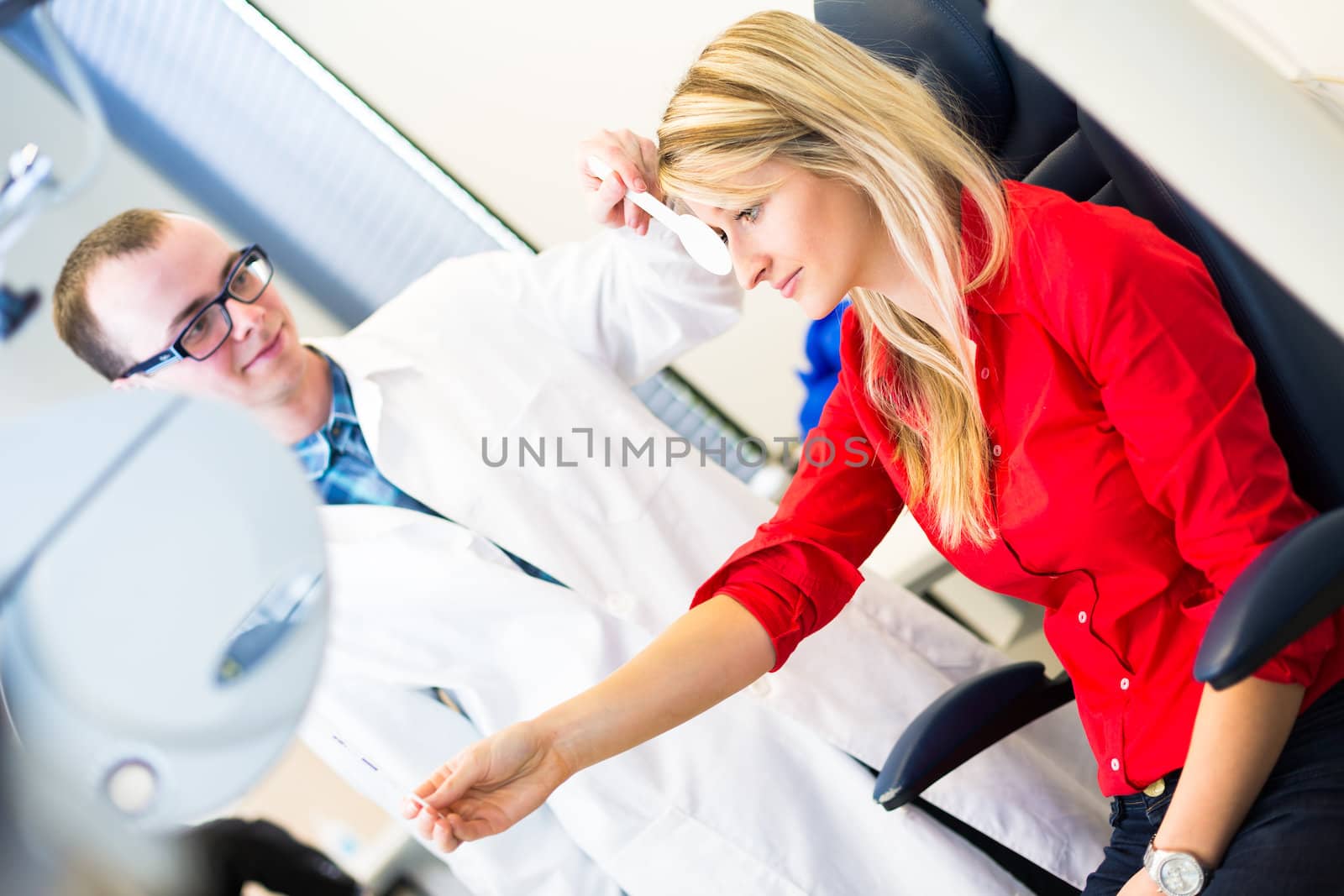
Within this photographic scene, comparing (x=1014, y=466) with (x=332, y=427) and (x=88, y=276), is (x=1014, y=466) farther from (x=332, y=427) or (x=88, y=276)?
(x=332, y=427)

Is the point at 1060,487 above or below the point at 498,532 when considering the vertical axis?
→ above

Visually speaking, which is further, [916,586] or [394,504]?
[916,586]

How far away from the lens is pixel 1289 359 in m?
0.88

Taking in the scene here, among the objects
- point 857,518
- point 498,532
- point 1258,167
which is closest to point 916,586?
point 857,518

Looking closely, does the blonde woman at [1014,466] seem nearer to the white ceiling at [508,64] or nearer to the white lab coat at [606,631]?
the white lab coat at [606,631]

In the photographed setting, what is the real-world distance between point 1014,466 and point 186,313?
719 millimetres

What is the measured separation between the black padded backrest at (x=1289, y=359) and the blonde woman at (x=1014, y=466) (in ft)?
0.15

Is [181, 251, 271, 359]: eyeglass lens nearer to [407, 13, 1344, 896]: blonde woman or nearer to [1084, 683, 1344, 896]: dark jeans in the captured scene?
[407, 13, 1344, 896]: blonde woman

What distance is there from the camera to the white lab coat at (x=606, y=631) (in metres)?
1.20

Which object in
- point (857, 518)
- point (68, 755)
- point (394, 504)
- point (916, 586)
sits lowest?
point (394, 504)

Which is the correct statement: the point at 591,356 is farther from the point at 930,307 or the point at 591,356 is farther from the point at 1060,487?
the point at 1060,487

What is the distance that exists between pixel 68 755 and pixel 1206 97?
38 centimetres

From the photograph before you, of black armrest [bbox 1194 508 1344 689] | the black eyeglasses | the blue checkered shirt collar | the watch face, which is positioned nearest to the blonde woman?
the watch face

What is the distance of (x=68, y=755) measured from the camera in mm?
293
